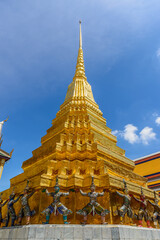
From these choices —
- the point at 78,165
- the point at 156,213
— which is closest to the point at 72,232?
the point at 78,165

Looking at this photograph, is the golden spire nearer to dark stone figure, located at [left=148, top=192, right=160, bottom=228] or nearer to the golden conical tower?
the golden conical tower

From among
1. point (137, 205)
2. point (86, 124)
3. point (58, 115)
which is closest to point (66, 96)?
point (58, 115)

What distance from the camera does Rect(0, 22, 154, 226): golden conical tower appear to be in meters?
8.54

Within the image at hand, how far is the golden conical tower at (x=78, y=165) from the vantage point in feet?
28.0

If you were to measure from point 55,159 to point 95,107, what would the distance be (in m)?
8.49

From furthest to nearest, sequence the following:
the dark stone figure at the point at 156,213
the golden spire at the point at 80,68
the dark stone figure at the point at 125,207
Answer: the golden spire at the point at 80,68 < the dark stone figure at the point at 156,213 < the dark stone figure at the point at 125,207

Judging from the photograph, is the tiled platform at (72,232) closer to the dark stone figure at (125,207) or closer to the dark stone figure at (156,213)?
the dark stone figure at (125,207)

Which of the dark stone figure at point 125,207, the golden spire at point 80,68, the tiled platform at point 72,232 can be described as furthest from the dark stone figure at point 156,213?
the golden spire at point 80,68

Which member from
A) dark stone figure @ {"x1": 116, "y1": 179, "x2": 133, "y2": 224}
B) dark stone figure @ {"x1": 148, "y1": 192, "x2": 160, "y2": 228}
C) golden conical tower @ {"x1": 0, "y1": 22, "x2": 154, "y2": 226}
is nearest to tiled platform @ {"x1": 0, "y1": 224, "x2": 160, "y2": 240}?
dark stone figure @ {"x1": 116, "y1": 179, "x2": 133, "y2": 224}

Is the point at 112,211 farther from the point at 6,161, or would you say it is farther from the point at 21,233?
the point at 6,161

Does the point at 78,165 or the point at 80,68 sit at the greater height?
the point at 80,68

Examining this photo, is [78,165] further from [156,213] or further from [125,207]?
[156,213]

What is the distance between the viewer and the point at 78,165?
9.83 metres

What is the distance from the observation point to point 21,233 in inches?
244
